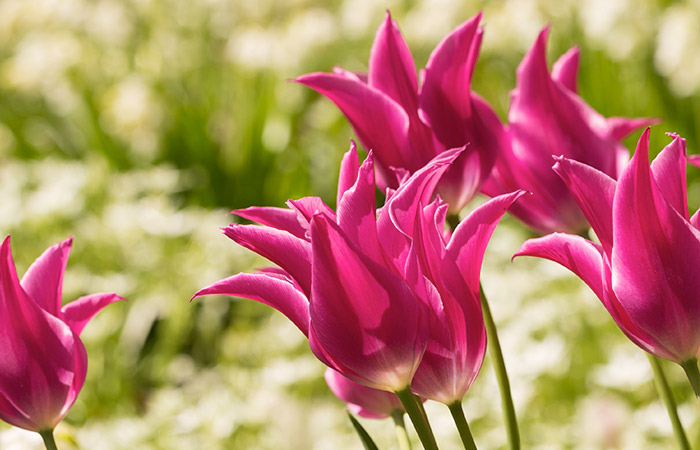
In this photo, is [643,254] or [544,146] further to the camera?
[544,146]

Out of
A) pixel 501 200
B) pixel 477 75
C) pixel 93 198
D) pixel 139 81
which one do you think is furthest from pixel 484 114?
pixel 139 81

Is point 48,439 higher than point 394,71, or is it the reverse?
point 394,71

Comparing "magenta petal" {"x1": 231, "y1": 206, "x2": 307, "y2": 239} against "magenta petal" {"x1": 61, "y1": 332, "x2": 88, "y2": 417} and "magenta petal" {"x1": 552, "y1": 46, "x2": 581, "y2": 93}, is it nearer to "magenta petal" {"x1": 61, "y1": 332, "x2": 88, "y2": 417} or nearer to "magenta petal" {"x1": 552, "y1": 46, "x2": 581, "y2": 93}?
"magenta petal" {"x1": 61, "y1": 332, "x2": 88, "y2": 417}

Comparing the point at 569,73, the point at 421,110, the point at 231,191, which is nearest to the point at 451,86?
the point at 421,110

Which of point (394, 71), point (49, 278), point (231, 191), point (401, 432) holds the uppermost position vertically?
point (394, 71)

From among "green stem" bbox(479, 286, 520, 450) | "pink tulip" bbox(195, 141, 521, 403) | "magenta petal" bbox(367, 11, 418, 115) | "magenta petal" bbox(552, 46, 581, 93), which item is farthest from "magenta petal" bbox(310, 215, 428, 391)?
"magenta petal" bbox(552, 46, 581, 93)

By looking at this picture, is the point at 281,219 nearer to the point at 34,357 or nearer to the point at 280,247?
the point at 280,247

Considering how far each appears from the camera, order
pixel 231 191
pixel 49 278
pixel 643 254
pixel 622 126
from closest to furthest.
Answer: pixel 643 254, pixel 49 278, pixel 622 126, pixel 231 191
